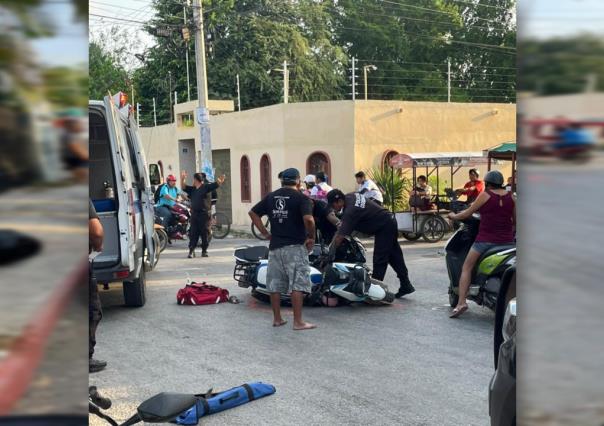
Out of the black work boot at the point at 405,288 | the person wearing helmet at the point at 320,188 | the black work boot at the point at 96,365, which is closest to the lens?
the black work boot at the point at 96,365

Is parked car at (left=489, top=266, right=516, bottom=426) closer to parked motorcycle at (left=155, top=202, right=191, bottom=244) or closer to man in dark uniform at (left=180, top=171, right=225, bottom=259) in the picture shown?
man in dark uniform at (left=180, top=171, right=225, bottom=259)

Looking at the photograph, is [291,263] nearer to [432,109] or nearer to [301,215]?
[301,215]

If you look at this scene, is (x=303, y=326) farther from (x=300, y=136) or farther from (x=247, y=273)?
(x=300, y=136)

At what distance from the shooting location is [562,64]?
65.6 inches

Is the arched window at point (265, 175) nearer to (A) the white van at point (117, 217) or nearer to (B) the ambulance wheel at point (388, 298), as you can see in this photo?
(A) the white van at point (117, 217)

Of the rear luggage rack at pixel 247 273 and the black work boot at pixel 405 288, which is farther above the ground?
the rear luggage rack at pixel 247 273

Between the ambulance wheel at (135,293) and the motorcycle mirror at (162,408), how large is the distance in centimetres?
435

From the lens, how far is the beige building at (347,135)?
810 inches

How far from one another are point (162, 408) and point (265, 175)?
18.9 metres

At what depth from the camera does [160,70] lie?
1324 inches

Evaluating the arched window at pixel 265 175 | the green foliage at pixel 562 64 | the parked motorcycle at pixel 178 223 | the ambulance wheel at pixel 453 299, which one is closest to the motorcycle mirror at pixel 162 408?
the green foliage at pixel 562 64

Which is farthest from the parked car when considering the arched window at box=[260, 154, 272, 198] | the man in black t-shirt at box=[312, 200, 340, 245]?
the arched window at box=[260, 154, 272, 198]

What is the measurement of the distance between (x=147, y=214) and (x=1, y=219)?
26.9 feet

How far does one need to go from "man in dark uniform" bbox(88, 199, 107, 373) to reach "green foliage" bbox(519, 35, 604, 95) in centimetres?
145
